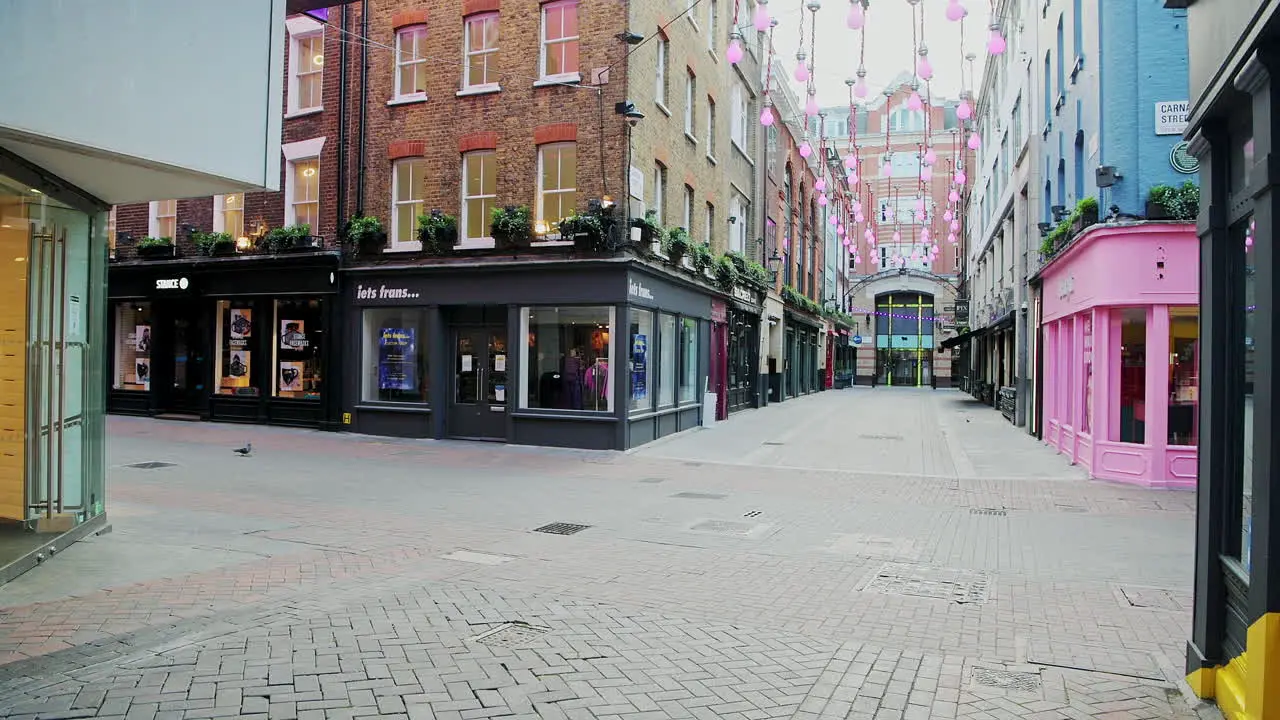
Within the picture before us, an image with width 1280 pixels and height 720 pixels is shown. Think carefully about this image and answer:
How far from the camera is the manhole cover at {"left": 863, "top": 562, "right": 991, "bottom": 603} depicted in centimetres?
663

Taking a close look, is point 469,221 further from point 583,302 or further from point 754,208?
point 754,208

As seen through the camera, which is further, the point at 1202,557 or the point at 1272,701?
the point at 1202,557

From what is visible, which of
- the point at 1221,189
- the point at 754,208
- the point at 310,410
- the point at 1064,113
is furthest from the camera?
the point at 754,208

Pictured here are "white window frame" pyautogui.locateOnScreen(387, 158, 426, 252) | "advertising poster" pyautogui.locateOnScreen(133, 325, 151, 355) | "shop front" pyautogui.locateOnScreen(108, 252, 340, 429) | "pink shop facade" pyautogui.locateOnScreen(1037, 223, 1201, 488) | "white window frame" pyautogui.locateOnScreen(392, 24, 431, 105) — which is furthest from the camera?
"advertising poster" pyautogui.locateOnScreen(133, 325, 151, 355)

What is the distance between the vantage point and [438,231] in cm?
1694

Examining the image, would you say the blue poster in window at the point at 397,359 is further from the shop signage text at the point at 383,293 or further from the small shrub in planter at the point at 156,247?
the small shrub in planter at the point at 156,247

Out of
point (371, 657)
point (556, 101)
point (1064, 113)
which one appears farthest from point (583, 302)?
point (371, 657)

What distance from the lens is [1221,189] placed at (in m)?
4.21

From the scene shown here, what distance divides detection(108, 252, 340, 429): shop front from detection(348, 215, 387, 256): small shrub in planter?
0.73m

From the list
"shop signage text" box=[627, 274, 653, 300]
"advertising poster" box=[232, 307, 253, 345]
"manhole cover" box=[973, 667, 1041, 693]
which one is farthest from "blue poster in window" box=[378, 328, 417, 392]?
"manhole cover" box=[973, 667, 1041, 693]

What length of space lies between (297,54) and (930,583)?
18.4m

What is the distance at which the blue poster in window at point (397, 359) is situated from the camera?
1798 cm

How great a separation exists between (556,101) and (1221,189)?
13.7 m

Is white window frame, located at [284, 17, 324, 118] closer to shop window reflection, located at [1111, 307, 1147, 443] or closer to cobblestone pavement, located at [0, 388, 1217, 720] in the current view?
cobblestone pavement, located at [0, 388, 1217, 720]
